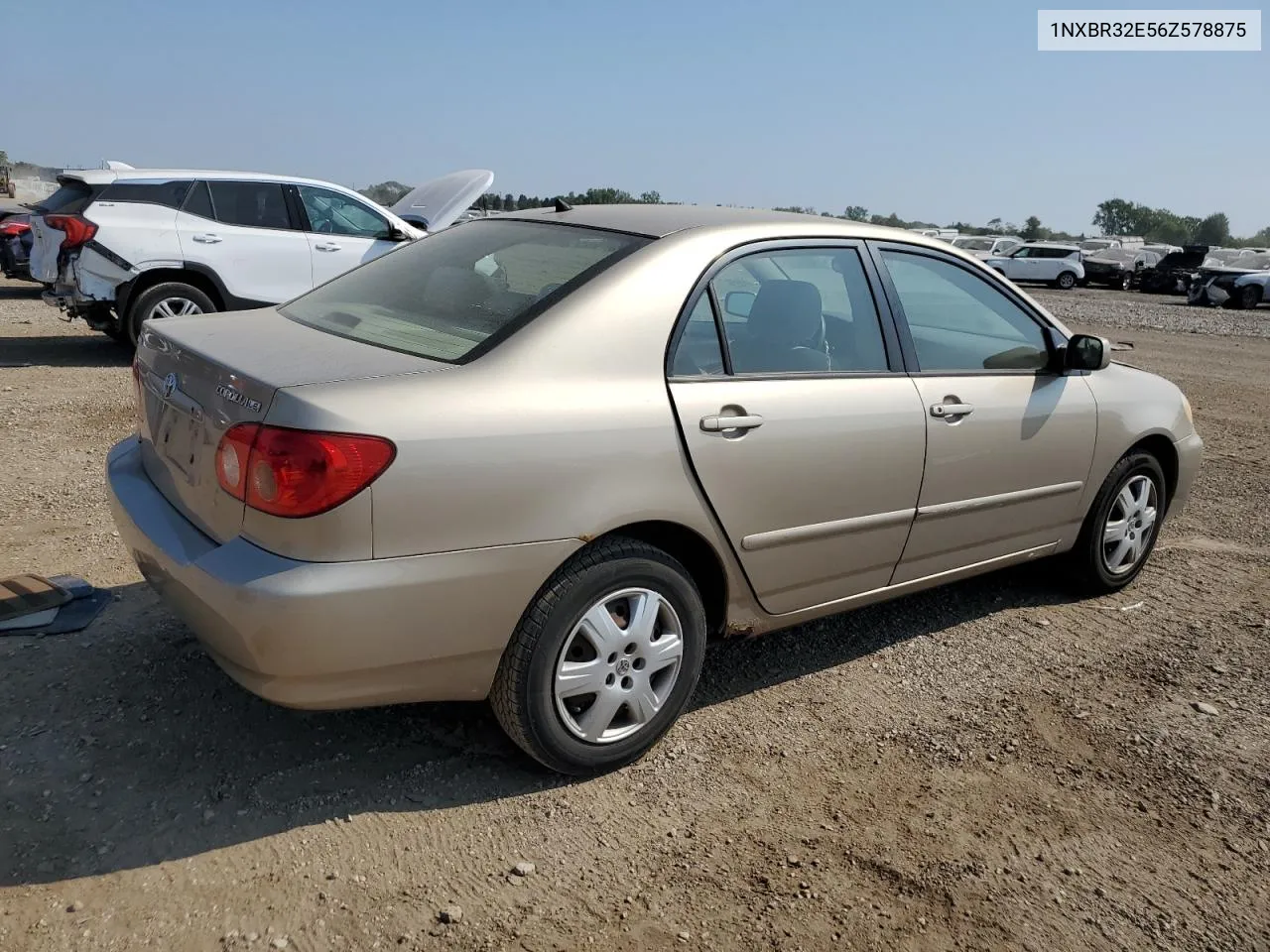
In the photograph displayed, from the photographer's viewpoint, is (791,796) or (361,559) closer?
(361,559)

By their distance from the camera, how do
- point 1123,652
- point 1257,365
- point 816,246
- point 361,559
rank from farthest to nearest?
point 1257,365 < point 1123,652 < point 816,246 < point 361,559

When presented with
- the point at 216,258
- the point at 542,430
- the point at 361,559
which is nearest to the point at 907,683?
the point at 542,430

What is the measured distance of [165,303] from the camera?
8914 millimetres

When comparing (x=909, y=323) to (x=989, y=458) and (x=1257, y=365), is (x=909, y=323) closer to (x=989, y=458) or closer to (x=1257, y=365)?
(x=989, y=458)

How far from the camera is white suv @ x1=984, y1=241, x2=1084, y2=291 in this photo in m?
33.5

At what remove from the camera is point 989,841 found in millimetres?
2938

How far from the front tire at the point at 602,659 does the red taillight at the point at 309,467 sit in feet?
1.99

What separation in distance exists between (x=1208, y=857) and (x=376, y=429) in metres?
2.54

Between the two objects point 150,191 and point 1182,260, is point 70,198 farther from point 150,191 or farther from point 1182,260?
point 1182,260

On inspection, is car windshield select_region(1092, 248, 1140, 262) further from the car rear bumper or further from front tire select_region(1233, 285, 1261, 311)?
the car rear bumper

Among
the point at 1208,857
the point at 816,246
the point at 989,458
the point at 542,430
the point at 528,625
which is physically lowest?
the point at 1208,857

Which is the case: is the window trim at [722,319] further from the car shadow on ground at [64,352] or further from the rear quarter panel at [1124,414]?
the car shadow on ground at [64,352]

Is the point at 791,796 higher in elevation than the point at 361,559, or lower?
lower

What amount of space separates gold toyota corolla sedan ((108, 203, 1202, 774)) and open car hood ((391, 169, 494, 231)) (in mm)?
7642
